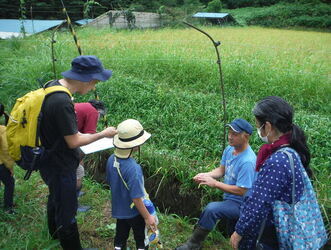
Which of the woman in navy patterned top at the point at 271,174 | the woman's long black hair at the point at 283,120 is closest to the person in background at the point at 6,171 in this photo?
the woman in navy patterned top at the point at 271,174

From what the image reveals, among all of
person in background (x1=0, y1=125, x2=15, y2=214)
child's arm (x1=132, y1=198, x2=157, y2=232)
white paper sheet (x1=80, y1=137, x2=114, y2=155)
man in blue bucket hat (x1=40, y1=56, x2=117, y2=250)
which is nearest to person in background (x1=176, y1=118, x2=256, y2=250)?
child's arm (x1=132, y1=198, x2=157, y2=232)

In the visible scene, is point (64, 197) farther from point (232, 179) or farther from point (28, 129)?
point (232, 179)

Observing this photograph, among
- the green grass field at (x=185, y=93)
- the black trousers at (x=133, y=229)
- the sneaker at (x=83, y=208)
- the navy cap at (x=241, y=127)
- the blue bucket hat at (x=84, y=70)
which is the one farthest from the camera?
the green grass field at (x=185, y=93)

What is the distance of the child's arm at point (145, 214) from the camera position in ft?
7.36

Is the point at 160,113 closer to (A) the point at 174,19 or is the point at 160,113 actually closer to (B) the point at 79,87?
(B) the point at 79,87

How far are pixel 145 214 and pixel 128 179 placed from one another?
279 mm

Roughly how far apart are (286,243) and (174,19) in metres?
13.4

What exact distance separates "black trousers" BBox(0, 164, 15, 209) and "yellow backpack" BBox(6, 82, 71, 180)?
1.03 meters

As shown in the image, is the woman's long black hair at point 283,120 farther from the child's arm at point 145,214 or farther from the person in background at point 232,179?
the child's arm at point 145,214

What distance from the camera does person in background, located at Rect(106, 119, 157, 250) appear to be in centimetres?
223

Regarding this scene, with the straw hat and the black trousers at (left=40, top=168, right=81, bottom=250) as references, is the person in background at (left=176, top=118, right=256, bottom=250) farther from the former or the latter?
the black trousers at (left=40, top=168, right=81, bottom=250)

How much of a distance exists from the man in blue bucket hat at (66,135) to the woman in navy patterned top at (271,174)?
1.02m

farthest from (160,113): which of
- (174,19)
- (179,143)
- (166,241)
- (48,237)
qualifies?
(174,19)

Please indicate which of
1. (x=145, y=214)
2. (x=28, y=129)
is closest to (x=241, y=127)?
(x=145, y=214)
